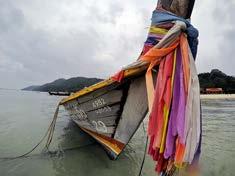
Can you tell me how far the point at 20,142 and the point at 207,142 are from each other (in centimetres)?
520

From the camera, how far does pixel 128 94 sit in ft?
14.4

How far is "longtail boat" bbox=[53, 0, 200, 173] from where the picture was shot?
3.22 meters

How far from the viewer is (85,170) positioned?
4.73 m

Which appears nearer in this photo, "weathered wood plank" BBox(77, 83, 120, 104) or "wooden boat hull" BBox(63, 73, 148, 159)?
"wooden boat hull" BBox(63, 73, 148, 159)

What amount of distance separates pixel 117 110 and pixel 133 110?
1.34ft

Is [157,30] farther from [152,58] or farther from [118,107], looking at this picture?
[118,107]

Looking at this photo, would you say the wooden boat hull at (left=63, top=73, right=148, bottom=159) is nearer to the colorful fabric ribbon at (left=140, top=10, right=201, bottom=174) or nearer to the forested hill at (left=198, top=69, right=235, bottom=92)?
the colorful fabric ribbon at (left=140, top=10, right=201, bottom=174)

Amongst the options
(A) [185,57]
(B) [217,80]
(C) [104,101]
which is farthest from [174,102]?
(B) [217,80]

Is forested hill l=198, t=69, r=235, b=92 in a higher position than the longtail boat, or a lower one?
lower

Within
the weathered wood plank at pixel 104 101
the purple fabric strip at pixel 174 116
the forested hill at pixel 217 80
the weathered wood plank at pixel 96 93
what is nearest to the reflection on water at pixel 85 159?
the weathered wood plank at pixel 104 101

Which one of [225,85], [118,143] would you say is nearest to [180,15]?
[118,143]

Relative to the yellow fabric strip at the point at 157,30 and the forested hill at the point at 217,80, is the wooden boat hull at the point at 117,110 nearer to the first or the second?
the yellow fabric strip at the point at 157,30

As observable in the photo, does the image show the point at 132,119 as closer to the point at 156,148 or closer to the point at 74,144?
the point at 156,148

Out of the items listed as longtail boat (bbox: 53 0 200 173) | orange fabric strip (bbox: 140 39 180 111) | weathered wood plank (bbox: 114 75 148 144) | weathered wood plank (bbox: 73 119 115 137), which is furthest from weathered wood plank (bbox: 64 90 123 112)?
orange fabric strip (bbox: 140 39 180 111)
